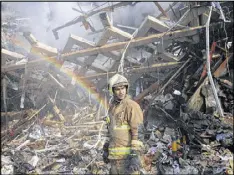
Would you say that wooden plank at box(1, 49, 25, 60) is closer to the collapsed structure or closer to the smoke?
the collapsed structure

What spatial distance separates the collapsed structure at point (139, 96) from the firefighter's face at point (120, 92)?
2.38 meters

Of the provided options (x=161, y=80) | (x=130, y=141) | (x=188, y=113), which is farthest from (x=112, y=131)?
(x=161, y=80)

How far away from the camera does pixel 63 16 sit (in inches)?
716

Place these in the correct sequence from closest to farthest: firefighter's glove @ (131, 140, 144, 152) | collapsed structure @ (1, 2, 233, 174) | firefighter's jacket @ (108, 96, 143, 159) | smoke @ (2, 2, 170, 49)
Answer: firefighter's glove @ (131, 140, 144, 152)
firefighter's jacket @ (108, 96, 143, 159)
collapsed structure @ (1, 2, 233, 174)
smoke @ (2, 2, 170, 49)

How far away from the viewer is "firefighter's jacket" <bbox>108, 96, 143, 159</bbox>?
4.08 meters

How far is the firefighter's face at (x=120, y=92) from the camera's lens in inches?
166

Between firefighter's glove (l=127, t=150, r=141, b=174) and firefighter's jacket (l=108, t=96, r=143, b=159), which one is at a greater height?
firefighter's jacket (l=108, t=96, r=143, b=159)

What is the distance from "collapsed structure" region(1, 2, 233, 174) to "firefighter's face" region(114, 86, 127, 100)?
7.81ft

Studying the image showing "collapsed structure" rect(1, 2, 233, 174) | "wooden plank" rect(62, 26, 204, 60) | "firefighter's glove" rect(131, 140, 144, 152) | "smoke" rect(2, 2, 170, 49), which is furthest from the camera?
"smoke" rect(2, 2, 170, 49)

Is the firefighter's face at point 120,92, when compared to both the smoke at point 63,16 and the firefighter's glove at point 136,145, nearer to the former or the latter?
the firefighter's glove at point 136,145

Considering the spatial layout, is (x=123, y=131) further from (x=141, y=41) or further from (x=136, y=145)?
(x=141, y=41)

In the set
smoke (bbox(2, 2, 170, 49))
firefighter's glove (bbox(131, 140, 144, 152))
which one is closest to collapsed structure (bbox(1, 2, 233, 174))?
firefighter's glove (bbox(131, 140, 144, 152))

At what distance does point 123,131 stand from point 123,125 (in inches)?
3.6

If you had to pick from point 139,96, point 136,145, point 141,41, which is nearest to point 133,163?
point 136,145
